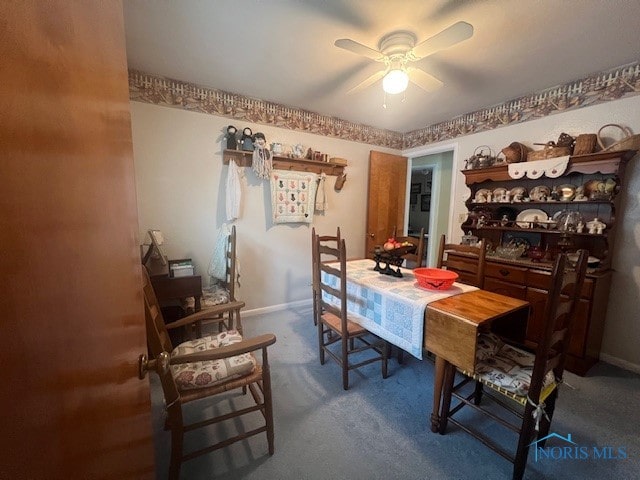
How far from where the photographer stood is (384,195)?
12.7 feet

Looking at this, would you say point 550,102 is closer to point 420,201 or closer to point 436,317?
point 436,317

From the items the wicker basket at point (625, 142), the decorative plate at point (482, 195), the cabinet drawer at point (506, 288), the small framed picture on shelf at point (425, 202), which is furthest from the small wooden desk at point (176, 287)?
the small framed picture on shelf at point (425, 202)

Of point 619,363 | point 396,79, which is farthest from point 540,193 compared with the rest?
point 396,79

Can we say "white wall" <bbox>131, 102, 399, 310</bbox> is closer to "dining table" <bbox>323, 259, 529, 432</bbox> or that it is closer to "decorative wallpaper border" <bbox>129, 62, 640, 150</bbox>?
"decorative wallpaper border" <bbox>129, 62, 640, 150</bbox>

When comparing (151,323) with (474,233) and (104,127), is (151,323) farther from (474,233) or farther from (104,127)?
(474,233)

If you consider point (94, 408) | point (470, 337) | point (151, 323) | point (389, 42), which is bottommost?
point (470, 337)

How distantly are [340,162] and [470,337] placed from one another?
8.56 feet

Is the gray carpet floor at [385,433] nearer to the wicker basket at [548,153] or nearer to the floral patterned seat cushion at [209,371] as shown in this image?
the floral patterned seat cushion at [209,371]

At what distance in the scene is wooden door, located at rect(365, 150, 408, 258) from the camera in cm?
375

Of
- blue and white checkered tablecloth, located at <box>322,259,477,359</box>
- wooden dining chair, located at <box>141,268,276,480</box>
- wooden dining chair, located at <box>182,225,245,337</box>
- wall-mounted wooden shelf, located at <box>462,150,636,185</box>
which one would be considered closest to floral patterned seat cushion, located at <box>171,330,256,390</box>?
wooden dining chair, located at <box>141,268,276,480</box>

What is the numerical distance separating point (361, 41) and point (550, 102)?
2.05 meters

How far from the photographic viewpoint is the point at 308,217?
335cm

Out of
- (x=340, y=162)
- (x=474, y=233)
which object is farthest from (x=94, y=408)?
(x=474, y=233)

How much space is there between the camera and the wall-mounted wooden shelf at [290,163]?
111 inches
